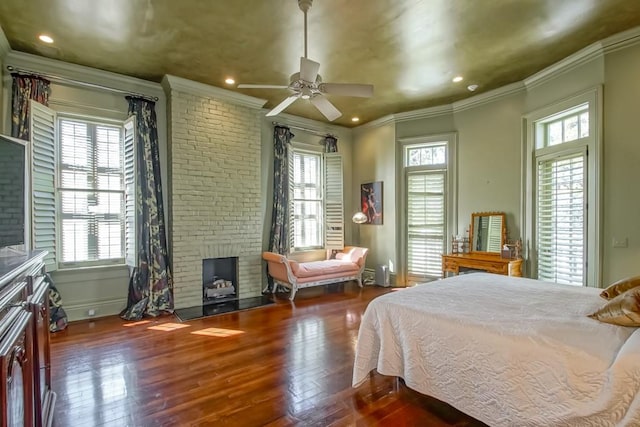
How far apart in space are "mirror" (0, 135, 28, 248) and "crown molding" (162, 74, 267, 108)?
241 cm

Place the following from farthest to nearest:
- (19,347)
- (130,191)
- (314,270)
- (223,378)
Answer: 1. (314,270)
2. (130,191)
3. (223,378)
4. (19,347)

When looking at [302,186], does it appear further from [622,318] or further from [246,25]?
[622,318]

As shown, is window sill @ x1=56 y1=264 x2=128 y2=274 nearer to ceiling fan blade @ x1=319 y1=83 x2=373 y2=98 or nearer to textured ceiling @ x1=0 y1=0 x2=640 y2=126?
textured ceiling @ x1=0 y1=0 x2=640 y2=126

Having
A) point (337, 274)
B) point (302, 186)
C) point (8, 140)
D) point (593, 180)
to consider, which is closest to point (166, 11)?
point (8, 140)

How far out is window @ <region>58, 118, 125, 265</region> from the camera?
162 inches

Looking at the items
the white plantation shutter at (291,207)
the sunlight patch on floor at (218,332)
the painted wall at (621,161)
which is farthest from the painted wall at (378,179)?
the sunlight patch on floor at (218,332)

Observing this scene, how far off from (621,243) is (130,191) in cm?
580

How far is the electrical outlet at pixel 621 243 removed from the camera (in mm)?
3391

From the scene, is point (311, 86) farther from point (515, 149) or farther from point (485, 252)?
point (485, 252)

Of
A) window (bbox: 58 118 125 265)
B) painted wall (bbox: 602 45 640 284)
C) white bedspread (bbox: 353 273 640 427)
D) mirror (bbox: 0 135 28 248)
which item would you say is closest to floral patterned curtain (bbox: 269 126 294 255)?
window (bbox: 58 118 125 265)

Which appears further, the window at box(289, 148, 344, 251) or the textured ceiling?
the window at box(289, 148, 344, 251)

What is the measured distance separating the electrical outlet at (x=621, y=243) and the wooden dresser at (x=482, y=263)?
114 cm

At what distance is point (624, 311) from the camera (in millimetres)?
1725

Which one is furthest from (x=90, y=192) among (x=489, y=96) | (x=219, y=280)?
(x=489, y=96)
